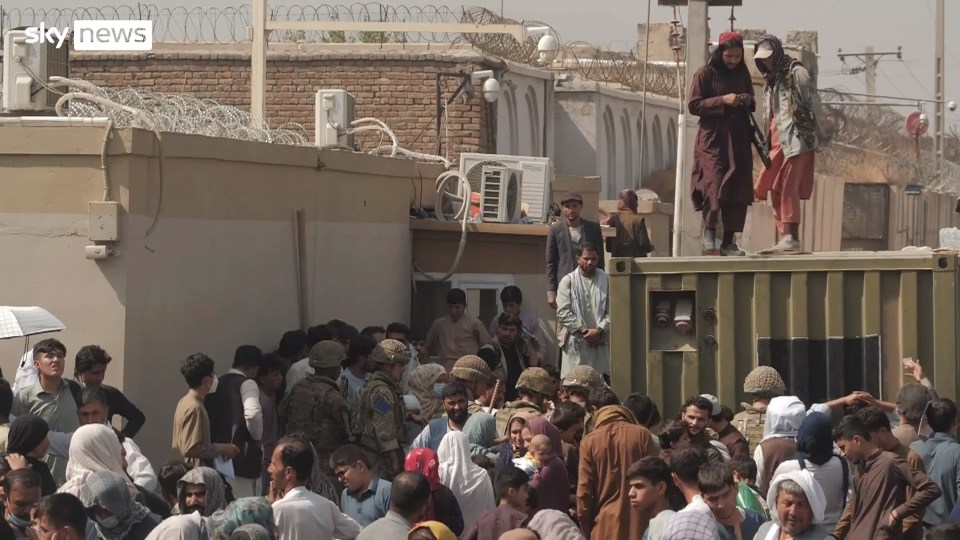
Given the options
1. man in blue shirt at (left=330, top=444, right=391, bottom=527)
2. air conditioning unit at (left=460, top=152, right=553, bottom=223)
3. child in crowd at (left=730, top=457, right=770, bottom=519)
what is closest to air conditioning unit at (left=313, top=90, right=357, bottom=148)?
air conditioning unit at (left=460, top=152, right=553, bottom=223)

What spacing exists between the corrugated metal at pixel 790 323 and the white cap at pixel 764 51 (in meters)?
1.50

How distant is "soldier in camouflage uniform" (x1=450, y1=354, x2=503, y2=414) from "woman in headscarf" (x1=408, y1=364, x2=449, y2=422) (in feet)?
1.42

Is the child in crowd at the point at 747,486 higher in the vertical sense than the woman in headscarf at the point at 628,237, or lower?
lower

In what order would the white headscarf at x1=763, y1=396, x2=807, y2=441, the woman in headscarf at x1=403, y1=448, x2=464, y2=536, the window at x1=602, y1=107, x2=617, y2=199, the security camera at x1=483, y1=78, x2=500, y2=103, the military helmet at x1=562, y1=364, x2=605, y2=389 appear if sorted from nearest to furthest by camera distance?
1. the woman in headscarf at x1=403, y1=448, x2=464, y2=536
2. the white headscarf at x1=763, y1=396, x2=807, y2=441
3. the military helmet at x1=562, y1=364, x2=605, y2=389
4. the security camera at x1=483, y1=78, x2=500, y2=103
5. the window at x1=602, y1=107, x2=617, y2=199

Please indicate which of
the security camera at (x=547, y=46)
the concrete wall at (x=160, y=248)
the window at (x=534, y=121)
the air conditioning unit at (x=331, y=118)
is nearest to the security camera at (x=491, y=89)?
the security camera at (x=547, y=46)

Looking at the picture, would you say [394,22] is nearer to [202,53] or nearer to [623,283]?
[202,53]

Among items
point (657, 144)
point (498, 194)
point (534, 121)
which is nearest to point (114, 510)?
point (498, 194)

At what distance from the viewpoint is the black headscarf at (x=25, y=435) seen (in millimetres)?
8289

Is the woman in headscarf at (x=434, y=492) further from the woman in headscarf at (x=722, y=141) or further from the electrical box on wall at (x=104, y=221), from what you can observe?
the woman in headscarf at (x=722, y=141)

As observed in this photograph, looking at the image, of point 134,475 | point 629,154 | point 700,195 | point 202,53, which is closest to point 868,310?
point 700,195

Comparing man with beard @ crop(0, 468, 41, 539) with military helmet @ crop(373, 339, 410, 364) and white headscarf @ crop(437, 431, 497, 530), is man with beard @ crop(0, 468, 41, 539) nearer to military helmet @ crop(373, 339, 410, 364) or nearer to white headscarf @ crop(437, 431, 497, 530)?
white headscarf @ crop(437, 431, 497, 530)

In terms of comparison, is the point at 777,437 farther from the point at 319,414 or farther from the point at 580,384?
the point at 319,414

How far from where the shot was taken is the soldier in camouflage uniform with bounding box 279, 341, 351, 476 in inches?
412

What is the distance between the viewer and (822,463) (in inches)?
341
